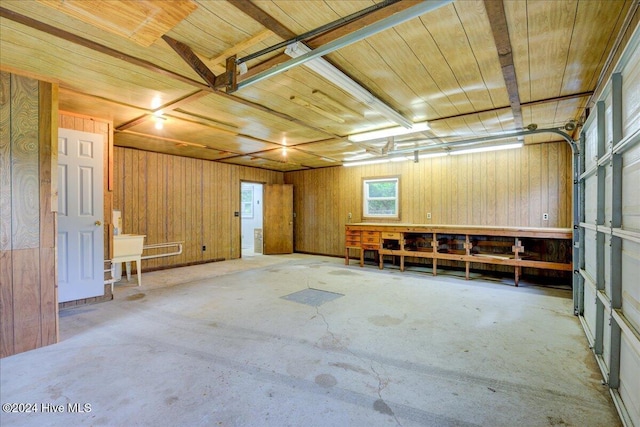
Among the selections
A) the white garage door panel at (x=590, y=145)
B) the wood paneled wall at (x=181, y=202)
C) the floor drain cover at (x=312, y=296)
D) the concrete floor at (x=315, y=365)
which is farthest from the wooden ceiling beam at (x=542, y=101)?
the wood paneled wall at (x=181, y=202)

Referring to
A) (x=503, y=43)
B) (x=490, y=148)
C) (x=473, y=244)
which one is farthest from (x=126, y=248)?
(x=490, y=148)

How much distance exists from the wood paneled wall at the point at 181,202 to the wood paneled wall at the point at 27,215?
3.17 metres

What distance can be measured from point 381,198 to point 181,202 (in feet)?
15.3

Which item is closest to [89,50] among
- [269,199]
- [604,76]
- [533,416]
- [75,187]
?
[75,187]

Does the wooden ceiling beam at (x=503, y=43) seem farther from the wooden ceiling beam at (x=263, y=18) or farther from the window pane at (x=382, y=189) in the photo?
the window pane at (x=382, y=189)

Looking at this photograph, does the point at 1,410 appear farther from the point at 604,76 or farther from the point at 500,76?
the point at 604,76

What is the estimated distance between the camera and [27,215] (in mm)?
2549

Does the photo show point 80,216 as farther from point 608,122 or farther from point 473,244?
point 473,244

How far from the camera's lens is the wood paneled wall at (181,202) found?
5725 millimetres

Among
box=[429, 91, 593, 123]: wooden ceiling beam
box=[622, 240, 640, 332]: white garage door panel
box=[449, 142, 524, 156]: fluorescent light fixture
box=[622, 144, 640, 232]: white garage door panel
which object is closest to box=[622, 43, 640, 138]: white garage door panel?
box=[622, 144, 640, 232]: white garage door panel

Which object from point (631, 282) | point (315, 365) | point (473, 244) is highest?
point (631, 282)

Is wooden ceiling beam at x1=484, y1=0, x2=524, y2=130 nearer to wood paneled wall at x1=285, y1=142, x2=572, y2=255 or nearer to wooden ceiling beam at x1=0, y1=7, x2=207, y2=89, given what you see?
wooden ceiling beam at x1=0, y1=7, x2=207, y2=89

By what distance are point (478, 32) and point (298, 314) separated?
3.14m

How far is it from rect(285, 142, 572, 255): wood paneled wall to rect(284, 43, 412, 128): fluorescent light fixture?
3.17 meters
